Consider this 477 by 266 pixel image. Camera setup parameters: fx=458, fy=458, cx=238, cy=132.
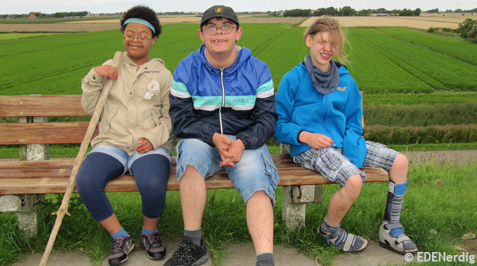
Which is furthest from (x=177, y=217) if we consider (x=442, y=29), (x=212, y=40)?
(x=442, y=29)

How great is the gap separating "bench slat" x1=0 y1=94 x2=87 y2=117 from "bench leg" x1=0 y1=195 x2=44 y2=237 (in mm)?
765

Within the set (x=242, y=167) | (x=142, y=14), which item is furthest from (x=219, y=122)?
(x=142, y=14)

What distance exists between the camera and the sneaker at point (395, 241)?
314 cm

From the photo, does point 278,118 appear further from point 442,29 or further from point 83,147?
point 442,29

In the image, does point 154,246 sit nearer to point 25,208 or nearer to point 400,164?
point 25,208

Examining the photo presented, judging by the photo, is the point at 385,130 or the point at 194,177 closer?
the point at 194,177

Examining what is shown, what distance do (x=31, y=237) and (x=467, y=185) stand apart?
13.4 feet

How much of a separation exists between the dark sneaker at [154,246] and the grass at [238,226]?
240 mm

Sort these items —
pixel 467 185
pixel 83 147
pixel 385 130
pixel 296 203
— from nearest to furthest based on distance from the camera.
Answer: pixel 83 147
pixel 296 203
pixel 467 185
pixel 385 130

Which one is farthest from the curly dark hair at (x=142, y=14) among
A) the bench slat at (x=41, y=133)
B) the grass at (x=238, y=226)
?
the grass at (x=238, y=226)

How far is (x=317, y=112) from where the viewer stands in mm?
3363

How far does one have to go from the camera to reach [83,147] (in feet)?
10.3

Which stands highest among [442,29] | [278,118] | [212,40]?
[212,40]

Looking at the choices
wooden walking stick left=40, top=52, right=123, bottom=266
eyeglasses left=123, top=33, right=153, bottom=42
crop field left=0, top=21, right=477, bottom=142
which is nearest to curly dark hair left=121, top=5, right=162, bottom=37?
eyeglasses left=123, top=33, right=153, bottom=42
